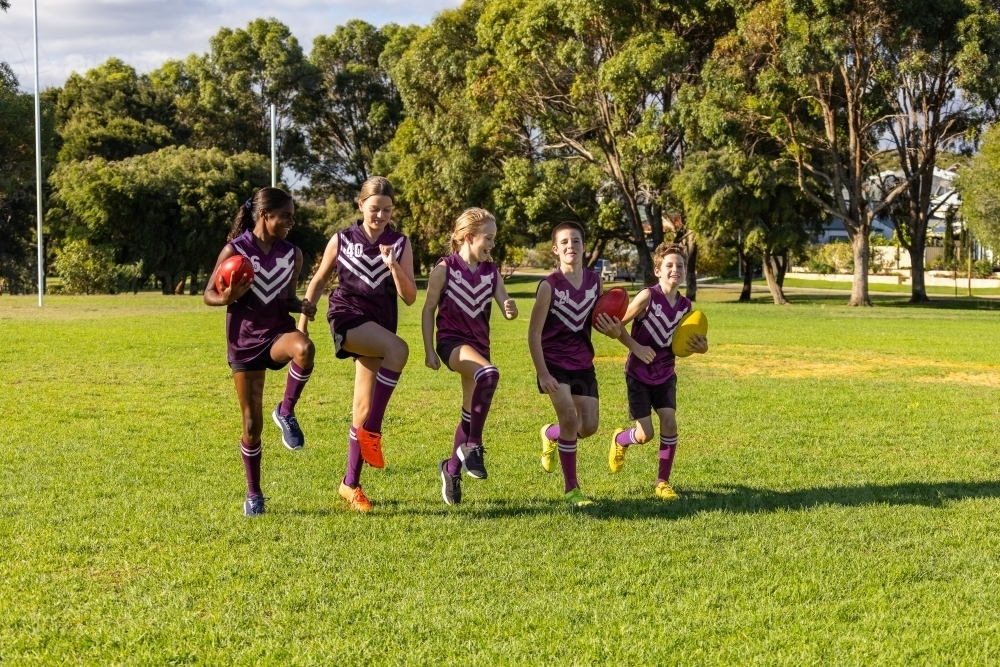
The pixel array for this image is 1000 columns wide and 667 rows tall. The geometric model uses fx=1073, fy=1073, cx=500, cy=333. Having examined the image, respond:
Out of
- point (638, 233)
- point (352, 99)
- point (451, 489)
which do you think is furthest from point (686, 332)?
point (352, 99)

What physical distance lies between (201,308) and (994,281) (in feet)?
152

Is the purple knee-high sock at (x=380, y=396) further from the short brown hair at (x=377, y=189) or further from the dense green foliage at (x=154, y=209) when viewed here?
the dense green foliage at (x=154, y=209)

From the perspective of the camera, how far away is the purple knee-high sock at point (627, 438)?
8.24 m

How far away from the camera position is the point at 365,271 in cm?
735

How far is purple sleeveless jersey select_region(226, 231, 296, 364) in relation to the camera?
706 centimetres

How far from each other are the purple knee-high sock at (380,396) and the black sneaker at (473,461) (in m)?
0.62

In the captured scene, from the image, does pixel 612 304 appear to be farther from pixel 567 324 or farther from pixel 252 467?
pixel 252 467

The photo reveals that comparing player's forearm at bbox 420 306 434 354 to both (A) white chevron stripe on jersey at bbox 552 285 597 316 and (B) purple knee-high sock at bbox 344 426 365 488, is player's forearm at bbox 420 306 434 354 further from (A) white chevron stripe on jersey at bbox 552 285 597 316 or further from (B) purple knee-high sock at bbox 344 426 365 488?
(A) white chevron stripe on jersey at bbox 552 285 597 316

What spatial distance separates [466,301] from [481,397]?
719mm

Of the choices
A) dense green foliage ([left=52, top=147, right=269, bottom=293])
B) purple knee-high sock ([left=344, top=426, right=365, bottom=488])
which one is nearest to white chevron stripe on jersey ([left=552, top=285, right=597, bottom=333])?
purple knee-high sock ([left=344, top=426, right=365, bottom=488])

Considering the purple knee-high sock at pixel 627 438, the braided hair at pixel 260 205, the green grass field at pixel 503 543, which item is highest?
the braided hair at pixel 260 205

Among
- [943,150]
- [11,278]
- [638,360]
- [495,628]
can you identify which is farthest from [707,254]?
[495,628]

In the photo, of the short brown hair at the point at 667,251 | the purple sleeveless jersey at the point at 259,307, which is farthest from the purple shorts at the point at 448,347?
the short brown hair at the point at 667,251

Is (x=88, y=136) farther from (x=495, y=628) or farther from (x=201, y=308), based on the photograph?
(x=495, y=628)
